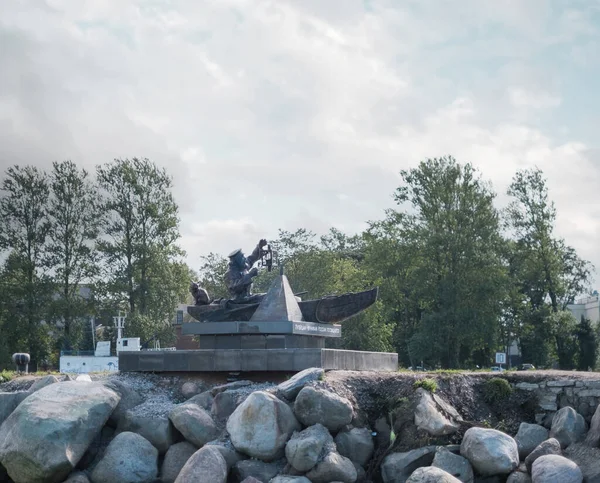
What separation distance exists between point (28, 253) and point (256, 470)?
38.8 metres

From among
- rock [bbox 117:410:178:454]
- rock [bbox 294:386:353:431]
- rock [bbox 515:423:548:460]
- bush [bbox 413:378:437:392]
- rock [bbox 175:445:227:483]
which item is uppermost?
bush [bbox 413:378:437:392]

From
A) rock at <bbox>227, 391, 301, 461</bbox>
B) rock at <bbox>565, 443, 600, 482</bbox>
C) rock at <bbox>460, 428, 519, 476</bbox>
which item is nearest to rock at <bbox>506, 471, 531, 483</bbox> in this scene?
rock at <bbox>460, 428, 519, 476</bbox>

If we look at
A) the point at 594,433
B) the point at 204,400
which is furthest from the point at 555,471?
the point at 204,400

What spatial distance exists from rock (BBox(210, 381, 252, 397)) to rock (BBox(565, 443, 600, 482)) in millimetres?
6257

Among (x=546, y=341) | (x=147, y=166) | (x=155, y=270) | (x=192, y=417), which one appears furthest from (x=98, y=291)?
(x=192, y=417)

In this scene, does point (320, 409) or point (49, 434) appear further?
point (320, 409)

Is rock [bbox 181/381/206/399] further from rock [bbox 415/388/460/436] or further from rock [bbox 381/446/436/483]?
rock [bbox 381/446/436/483]

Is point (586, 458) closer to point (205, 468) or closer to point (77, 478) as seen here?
point (205, 468)

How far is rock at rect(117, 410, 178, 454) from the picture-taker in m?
15.7

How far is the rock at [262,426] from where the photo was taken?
14.7 metres

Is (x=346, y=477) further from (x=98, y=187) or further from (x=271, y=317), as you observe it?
(x=98, y=187)

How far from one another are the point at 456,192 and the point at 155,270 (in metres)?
17.7

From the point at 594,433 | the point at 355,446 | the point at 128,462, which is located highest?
the point at 594,433

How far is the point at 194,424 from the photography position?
1558 cm
